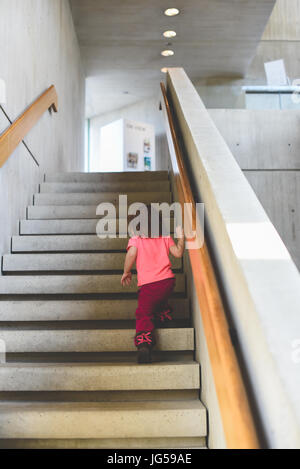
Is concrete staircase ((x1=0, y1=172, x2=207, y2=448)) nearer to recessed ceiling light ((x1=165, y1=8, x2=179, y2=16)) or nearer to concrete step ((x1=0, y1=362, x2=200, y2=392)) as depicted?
concrete step ((x1=0, y1=362, x2=200, y2=392))

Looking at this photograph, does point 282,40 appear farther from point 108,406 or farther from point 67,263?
point 108,406

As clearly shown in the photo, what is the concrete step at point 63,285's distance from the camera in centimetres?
326

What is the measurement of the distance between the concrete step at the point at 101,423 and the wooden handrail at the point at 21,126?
189 cm

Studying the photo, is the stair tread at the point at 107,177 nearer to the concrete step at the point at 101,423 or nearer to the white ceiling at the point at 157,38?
the white ceiling at the point at 157,38

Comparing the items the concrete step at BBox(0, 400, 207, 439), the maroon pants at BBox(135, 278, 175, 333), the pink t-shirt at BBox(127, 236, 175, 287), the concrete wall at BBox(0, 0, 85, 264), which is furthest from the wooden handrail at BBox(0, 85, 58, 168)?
the concrete step at BBox(0, 400, 207, 439)

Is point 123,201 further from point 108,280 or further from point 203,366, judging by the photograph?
point 203,366

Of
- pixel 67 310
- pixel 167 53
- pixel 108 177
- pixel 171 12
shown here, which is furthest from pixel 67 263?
pixel 167 53

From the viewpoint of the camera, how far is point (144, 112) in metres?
11.4

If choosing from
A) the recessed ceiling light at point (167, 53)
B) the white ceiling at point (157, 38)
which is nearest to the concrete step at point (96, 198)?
the white ceiling at point (157, 38)

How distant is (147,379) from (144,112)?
9.75 m

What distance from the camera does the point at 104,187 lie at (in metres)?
5.14

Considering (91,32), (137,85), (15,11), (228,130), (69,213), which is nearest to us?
(15,11)
